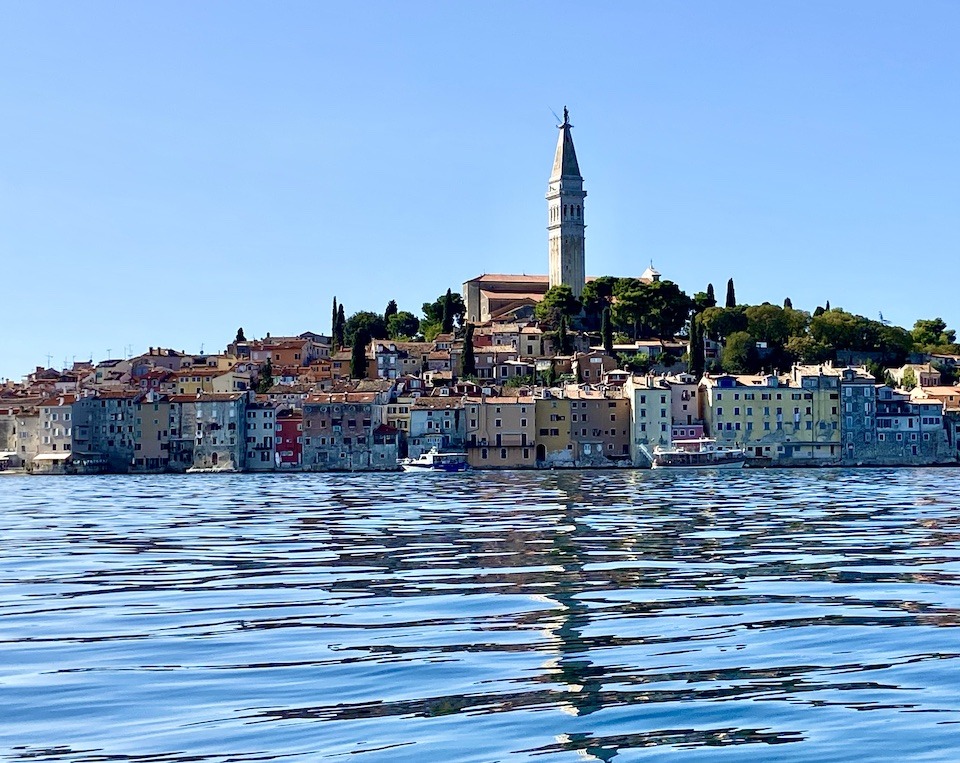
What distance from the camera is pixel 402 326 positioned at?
116 meters

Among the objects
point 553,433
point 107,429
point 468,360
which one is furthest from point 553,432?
point 107,429

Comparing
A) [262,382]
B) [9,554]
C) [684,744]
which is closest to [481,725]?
[684,744]

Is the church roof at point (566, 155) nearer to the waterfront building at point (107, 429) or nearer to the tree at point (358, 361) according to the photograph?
the tree at point (358, 361)

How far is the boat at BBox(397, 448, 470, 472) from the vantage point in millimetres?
82625

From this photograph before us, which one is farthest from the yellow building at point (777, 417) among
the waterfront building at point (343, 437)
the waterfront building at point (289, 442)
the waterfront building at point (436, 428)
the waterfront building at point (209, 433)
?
the waterfront building at point (209, 433)

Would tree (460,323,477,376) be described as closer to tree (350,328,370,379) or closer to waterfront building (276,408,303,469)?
tree (350,328,370,379)

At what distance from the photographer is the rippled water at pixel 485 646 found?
952cm

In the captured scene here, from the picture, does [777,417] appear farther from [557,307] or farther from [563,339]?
[557,307]

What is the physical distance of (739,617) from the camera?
1464 centimetres

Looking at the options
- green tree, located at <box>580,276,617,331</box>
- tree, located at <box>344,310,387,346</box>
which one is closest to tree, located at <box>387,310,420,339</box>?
tree, located at <box>344,310,387,346</box>

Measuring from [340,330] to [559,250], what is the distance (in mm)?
19569

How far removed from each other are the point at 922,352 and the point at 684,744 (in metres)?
102

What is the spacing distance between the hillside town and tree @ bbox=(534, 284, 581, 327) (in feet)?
11.0

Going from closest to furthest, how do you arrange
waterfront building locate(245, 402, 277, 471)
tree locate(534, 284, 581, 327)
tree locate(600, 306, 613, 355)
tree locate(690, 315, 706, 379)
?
1. waterfront building locate(245, 402, 277, 471)
2. tree locate(690, 315, 706, 379)
3. tree locate(600, 306, 613, 355)
4. tree locate(534, 284, 581, 327)
